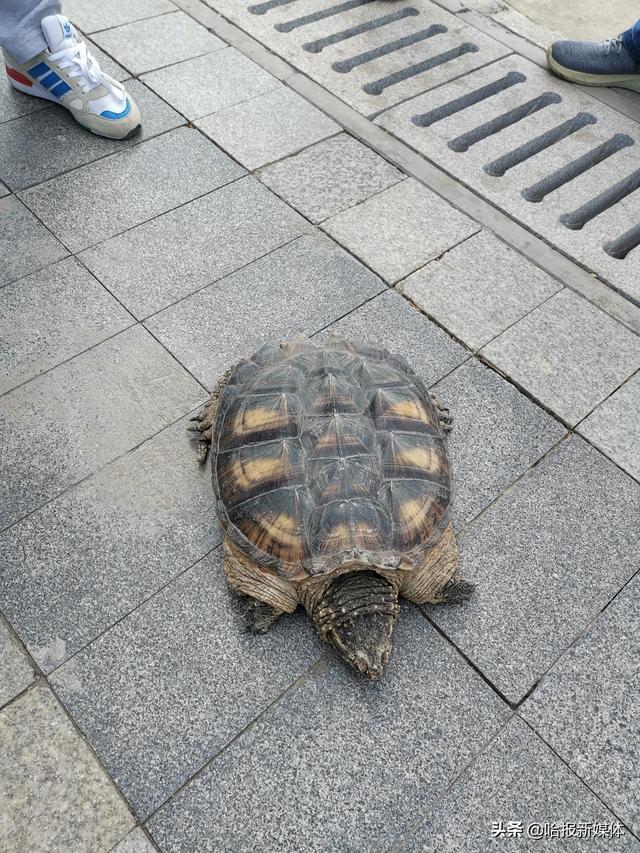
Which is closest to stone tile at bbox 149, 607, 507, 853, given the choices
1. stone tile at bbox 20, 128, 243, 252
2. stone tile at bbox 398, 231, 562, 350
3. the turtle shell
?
the turtle shell

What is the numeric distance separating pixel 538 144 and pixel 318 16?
2576mm

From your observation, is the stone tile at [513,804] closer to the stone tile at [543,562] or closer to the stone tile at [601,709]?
the stone tile at [601,709]

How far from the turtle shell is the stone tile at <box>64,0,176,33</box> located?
4.65 metres

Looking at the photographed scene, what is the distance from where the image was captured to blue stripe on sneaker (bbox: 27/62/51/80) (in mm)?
4641

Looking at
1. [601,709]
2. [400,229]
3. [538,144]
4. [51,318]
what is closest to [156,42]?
[400,229]

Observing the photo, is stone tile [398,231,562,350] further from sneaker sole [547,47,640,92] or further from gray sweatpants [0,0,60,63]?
gray sweatpants [0,0,60,63]

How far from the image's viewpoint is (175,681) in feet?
8.73

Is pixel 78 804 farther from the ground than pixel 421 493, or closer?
closer

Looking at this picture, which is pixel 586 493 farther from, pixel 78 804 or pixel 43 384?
pixel 43 384

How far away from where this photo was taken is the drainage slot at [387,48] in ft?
18.3

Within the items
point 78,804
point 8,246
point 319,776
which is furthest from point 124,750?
point 8,246

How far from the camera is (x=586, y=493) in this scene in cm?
333

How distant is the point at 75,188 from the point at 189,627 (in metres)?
3.32

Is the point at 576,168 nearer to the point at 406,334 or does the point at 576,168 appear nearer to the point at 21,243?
the point at 406,334
